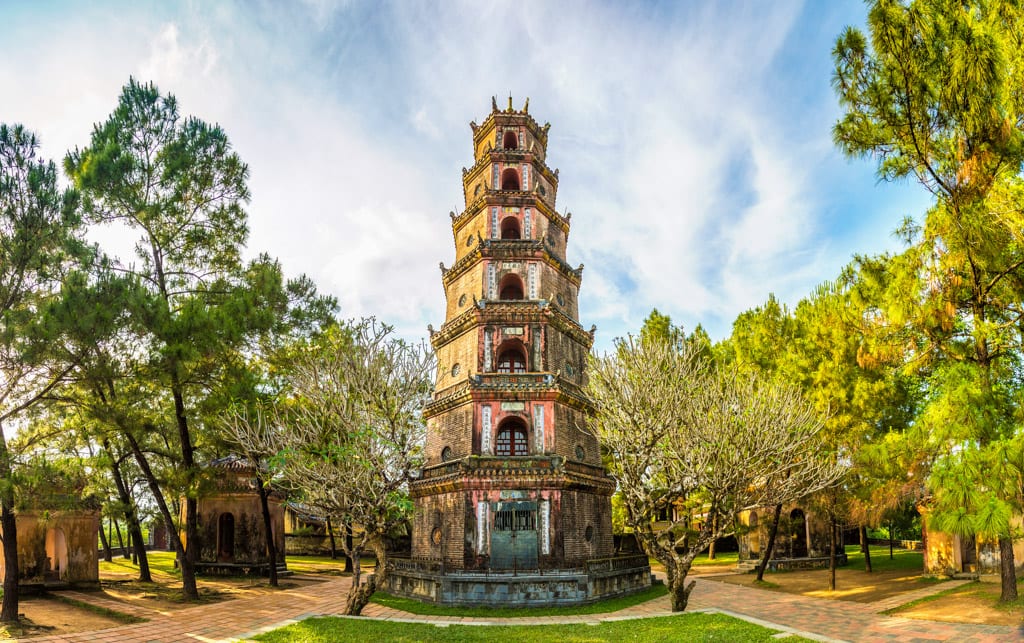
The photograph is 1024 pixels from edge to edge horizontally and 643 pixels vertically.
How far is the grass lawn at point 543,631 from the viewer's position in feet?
45.9

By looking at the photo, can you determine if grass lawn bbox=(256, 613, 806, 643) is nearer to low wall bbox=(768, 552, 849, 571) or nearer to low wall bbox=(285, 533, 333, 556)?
low wall bbox=(768, 552, 849, 571)

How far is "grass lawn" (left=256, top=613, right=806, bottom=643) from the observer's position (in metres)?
14.0

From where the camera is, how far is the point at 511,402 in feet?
77.1

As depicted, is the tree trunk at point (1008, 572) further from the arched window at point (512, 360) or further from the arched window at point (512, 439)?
the arched window at point (512, 360)

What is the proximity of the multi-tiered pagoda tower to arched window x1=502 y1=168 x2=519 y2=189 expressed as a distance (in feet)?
0.20

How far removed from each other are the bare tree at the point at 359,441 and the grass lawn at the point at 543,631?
5.81 feet

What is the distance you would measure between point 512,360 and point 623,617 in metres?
10.7

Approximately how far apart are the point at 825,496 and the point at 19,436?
26.6 m

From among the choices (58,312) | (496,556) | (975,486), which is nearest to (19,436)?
A: (58,312)

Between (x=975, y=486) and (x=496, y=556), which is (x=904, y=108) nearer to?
(x=975, y=486)

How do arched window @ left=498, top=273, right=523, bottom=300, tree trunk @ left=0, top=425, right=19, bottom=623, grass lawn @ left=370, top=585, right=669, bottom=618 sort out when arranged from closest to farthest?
tree trunk @ left=0, top=425, right=19, bottom=623, grass lawn @ left=370, top=585, right=669, bottom=618, arched window @ left=498, top=273, right=523, bottom=300

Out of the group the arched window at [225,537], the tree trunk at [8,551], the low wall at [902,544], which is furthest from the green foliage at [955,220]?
the arched window at [225,537]

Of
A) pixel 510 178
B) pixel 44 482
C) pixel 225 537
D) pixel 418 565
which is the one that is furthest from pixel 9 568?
pixel 510 178

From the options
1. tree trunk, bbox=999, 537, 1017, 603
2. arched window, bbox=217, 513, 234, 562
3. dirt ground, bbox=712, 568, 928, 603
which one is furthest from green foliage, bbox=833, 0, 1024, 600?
arched window, bbox=217, 513, 234, 562
